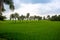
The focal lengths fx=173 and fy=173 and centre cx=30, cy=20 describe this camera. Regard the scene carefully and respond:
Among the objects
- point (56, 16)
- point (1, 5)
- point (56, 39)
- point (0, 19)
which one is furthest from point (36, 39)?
point (56, 16)

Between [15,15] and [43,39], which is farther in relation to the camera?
[15,15]

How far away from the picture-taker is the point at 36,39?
56.7 ft

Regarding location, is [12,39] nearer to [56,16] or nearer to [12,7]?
[12,7]

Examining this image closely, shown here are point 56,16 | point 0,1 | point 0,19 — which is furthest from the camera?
point 56,16

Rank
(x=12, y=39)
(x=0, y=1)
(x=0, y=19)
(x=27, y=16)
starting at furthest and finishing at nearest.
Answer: (x=27, y=16)
(x=0, y=19)
(x=0, y=1)
(x=12, y=39)

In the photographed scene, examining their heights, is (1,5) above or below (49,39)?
above

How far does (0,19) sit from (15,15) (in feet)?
94.8

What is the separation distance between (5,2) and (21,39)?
272 inches

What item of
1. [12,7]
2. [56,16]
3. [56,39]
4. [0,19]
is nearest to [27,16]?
[56,16]

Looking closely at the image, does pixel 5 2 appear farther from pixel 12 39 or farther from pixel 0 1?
pixel 12 39

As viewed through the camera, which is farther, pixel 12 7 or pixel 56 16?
pixel 56 16

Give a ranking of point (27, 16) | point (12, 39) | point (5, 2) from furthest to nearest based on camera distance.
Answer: point (27, 16) < point (5, 2) < point (12, 39)

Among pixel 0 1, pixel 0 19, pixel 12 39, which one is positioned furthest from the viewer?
pixel 0 19

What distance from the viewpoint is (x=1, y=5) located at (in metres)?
20.8
